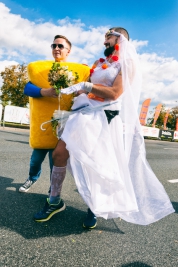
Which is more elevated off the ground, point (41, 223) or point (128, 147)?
point (128, 147)

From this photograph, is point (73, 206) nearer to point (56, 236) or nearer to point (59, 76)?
point (56, 236)

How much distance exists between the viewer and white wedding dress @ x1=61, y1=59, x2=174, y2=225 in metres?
2.07

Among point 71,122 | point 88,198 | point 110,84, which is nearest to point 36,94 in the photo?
point 71,122

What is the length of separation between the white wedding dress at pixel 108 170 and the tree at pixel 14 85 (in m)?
28.1

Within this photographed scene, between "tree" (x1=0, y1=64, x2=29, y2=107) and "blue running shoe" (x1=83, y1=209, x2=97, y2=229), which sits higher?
"tree" (x1=0, y1=64, x2=29, y2=107)

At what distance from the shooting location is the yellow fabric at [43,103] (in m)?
2.68

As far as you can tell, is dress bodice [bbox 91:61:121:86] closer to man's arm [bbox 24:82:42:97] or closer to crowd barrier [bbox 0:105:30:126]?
man's arm [bbox 24:82:42:97]

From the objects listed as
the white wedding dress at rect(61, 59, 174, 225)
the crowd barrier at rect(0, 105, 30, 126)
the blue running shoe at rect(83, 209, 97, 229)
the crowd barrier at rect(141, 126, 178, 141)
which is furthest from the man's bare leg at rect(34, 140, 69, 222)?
the crowd barrier at rect(141, 126, 178, 141)

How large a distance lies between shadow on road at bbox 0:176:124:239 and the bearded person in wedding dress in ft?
0.35

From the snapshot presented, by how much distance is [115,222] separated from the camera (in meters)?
2.60

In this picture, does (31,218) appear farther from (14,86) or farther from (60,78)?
(14,86)

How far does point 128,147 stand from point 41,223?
116 cm

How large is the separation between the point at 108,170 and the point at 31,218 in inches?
38.3

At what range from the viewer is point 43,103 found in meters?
2.73
